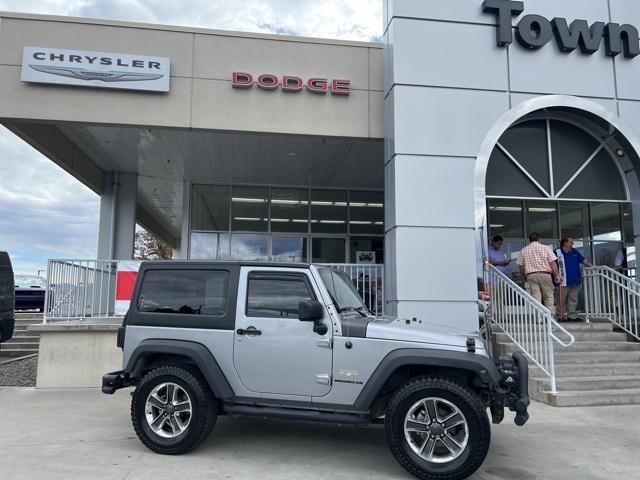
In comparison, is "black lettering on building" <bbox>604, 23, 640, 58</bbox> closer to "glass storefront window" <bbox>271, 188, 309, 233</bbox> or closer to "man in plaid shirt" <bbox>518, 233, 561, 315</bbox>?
"man in plaid shirt" <bbox>518, 233, 561, 315</bbox>

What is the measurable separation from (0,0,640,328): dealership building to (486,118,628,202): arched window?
3 cm

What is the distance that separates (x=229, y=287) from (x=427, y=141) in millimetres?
5220

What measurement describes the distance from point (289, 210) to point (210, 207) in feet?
7.51

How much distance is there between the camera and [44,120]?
9.20 meters

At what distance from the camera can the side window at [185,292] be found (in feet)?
17.0

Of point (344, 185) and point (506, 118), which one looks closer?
point (506, 118)

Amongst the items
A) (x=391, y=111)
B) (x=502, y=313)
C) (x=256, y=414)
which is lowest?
(x=256, y=414)

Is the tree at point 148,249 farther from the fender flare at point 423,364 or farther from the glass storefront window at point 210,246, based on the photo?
the fender flare at point 423,364

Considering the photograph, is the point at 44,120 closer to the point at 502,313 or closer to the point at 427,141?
the point at 427,141

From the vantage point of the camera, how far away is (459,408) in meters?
4.32

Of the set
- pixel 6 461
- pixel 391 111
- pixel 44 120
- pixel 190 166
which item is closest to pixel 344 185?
pixel 190 166

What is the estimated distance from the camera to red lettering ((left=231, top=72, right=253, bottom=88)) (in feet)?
31.3

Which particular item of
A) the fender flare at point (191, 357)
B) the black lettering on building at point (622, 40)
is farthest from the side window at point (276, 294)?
the black lettering on building at point (622, 40)

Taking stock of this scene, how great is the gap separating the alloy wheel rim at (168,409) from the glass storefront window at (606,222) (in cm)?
1181
